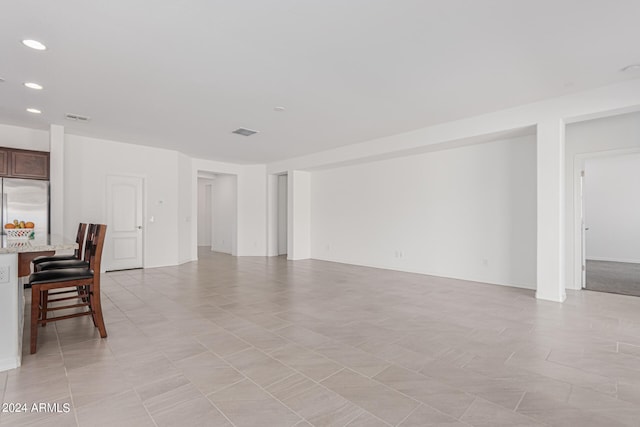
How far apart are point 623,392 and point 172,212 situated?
7591mm

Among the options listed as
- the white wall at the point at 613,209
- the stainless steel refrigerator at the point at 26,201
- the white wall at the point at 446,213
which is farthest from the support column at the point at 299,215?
the white wall at the point at 613,209

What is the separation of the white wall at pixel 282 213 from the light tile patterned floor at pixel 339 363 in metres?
5.07

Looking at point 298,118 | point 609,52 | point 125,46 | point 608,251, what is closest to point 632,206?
point 608,251

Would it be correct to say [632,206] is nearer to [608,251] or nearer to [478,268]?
[608,251]

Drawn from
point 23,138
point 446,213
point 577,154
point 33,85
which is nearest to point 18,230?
point 33,85

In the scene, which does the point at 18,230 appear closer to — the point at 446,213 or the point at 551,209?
the point at 446,213

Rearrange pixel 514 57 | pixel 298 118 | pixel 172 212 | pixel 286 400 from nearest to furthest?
1. pixel 286 400
2. pixel 514 57
3. pixel 298 118
4. pixel 172 212

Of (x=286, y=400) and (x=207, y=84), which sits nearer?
(x=286, y=400)

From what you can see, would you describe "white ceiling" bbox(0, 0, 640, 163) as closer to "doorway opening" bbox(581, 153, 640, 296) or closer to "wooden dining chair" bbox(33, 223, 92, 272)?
"wooden dining chair" bbox(33, 223, 92, 272)

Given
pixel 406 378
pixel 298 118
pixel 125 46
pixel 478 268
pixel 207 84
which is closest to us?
pixel 406 378

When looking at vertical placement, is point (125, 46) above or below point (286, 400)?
above

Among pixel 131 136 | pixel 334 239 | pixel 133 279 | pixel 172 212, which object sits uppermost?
pixel 131 136

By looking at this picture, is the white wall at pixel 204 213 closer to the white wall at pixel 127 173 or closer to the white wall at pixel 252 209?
the white wall at pixel 252 209

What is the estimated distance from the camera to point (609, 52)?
299cm
